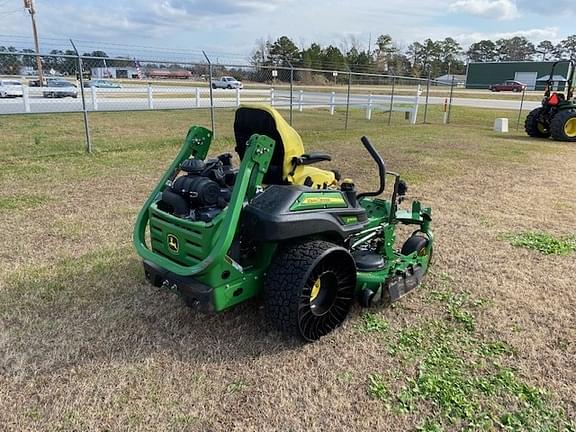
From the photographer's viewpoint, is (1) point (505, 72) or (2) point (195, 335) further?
(1) point (505, 72)

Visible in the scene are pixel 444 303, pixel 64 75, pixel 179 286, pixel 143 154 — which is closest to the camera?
pixel 179 286

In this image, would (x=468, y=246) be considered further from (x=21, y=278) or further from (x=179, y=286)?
(x=21, y=278)

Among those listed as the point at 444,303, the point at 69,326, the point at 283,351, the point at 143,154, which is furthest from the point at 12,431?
the point at 143,154

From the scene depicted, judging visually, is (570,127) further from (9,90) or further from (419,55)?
(419,55)

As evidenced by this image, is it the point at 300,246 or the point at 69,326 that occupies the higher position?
the point at 300,246

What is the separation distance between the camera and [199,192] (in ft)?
9.10

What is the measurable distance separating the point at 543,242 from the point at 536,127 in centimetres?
1023

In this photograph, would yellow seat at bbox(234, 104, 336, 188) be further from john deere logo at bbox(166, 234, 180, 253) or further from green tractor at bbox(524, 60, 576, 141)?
green tractor at bbox(524, 60, 576, 141)

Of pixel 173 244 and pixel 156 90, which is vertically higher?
pixel 156 90

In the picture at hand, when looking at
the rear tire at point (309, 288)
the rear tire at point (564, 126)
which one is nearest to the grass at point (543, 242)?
the rear tire at point (309, 288)

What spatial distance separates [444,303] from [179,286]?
6.45ft

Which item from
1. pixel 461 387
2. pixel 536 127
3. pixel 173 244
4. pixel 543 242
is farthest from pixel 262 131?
pixel 536 127

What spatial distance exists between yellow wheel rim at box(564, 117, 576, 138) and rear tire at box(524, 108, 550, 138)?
0.57m

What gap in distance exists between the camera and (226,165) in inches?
125
